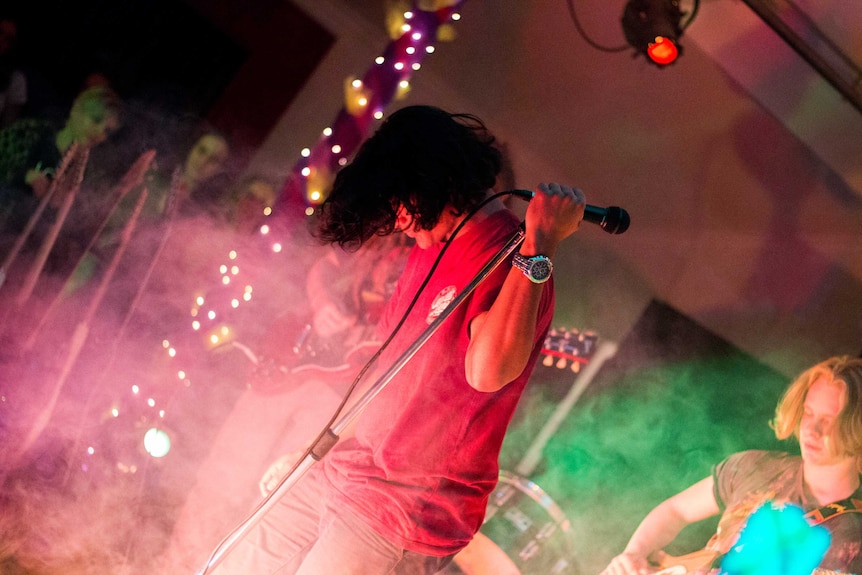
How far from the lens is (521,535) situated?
218cm

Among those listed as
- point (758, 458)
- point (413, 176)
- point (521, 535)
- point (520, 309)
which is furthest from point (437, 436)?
point (758, 458)

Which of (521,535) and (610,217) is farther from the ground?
(610,217)

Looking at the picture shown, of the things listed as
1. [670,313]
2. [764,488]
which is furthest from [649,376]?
[764,488]

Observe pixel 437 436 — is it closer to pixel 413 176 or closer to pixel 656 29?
pixel 413 176

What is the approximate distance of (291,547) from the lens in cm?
165

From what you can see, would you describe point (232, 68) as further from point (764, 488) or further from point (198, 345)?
point (764, 488)

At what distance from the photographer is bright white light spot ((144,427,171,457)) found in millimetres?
2281

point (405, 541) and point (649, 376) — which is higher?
point (649, 376)

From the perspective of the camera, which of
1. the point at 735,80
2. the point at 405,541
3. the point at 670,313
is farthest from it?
the point at 735,80

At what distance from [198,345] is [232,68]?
0.98 m

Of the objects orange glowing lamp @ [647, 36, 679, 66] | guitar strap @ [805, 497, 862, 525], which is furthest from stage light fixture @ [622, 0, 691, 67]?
guitar strap @ [805, 497, 862, 525]

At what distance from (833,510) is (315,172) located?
1.84 meters

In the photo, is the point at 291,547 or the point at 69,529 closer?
the point at 291,547

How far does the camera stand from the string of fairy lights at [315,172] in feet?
7.72
